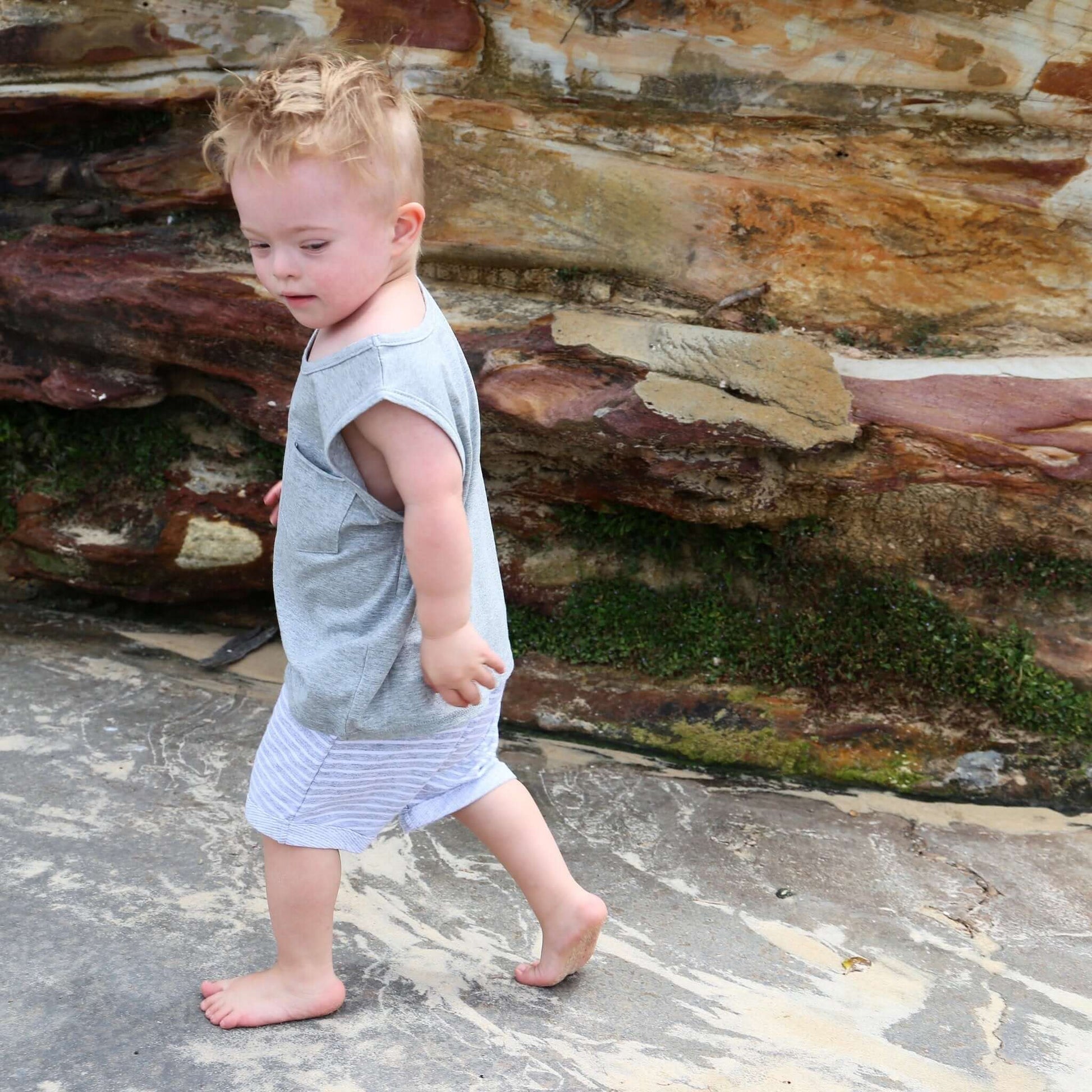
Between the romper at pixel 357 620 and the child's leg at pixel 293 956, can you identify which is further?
the child's leg at pixel 293 956

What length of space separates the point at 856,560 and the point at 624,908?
1390mm

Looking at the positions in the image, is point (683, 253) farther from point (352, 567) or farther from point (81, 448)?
point (81, 448)

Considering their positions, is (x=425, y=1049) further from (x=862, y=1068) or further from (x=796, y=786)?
(x=796, y=786)

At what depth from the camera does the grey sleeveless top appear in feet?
5.76

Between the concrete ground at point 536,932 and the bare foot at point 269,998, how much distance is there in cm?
3

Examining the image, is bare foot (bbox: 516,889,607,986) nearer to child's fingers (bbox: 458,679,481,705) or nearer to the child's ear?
child's fingers (bbox: 458,679,481,705)

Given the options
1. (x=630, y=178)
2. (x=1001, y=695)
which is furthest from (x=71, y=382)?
(x=1001, y=695)

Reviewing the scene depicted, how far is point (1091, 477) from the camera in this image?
3.16 metres

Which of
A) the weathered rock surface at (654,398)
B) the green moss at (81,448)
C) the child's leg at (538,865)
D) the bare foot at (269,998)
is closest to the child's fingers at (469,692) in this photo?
the child's leg at (538,865)

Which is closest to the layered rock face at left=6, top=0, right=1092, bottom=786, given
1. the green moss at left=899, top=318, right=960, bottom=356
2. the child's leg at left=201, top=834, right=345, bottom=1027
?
the green moss at left=899, top=318, right=960, bottom=356

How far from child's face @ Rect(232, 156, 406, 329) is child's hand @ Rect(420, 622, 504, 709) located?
53cm

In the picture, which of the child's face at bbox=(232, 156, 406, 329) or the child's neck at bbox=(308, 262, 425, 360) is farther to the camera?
the child's neck at bbox=(308, 262, 425, 360)

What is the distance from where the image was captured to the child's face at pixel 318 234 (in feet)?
5.41

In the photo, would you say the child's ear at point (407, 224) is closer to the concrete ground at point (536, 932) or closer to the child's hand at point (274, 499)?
the child's hand at point (274, 499)
